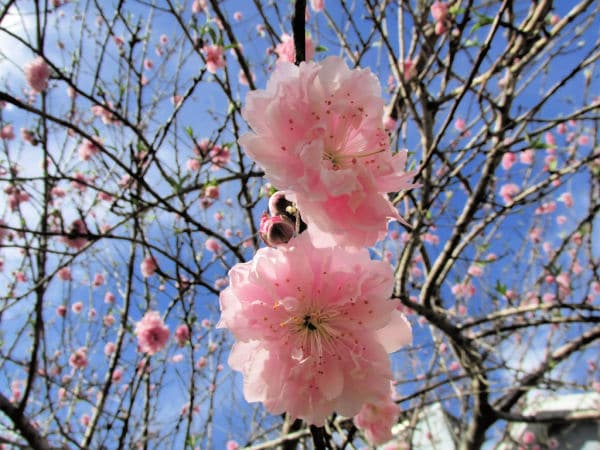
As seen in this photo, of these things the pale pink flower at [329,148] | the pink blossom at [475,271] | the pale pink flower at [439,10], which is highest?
A: the pale pink flower at [439,10]

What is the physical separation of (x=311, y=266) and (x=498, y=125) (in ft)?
8.96

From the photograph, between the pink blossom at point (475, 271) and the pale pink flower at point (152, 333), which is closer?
the pale pink flower at point (152, 333)

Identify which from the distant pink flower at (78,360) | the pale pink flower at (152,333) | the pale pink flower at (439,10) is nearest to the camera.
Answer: the pale pink flower at (152,333)

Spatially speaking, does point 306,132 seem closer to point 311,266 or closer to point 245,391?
point 311,266

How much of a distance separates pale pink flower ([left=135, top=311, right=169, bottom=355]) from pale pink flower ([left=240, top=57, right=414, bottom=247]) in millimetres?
2813

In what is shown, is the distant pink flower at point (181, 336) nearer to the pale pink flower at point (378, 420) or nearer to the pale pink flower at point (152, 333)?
the pale pink flower at point (152, 333)

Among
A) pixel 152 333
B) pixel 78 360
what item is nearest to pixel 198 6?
pixel 152 333

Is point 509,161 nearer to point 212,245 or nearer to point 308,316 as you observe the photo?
point 212,245

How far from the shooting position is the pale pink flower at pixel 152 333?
3.19m

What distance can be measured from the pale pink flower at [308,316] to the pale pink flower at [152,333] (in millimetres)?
2619

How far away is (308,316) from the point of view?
0.86 meters

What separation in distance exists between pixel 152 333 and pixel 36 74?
217 centimetres

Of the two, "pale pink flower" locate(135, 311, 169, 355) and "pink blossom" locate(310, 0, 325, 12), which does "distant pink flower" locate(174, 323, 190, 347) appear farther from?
"pink blossom" locate(310, 0, 325, 12)

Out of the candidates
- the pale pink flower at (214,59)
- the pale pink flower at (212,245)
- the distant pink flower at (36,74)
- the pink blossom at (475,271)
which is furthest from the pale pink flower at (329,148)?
the pink blossom at (475,271)
